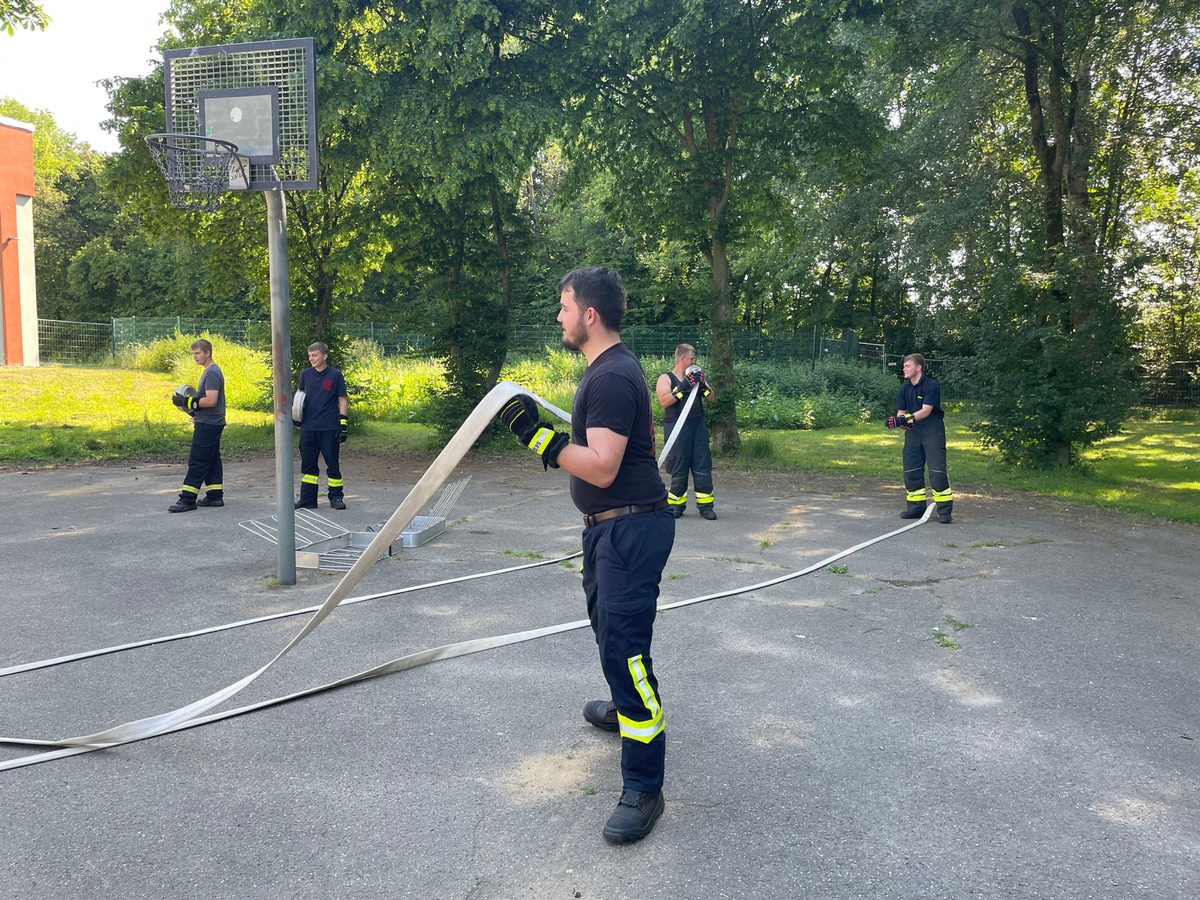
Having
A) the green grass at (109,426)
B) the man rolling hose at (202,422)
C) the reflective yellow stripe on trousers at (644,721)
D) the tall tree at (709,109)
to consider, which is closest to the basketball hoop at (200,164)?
the man rolling hose at (202,422)

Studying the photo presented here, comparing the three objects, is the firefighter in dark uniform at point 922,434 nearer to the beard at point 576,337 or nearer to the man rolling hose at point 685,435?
the man rolling hose at point 685,435

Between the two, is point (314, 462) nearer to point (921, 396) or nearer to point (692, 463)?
point (692, 463)

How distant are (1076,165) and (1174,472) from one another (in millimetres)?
5780

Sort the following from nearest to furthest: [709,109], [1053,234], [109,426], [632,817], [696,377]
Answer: [632,817] < [696,377] < [1053,234] < [709,109] < [109,426]

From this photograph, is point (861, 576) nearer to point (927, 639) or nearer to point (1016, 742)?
point (927, 639)

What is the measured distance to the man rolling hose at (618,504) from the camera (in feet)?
11.4

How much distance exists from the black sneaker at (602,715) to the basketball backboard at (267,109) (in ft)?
15.4

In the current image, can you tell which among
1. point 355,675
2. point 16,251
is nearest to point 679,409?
point 355,675

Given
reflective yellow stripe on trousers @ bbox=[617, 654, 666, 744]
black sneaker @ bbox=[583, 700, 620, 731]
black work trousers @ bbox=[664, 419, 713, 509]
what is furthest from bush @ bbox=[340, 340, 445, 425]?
reflective yellow stripe on trousers @ bbox=[617, 654, 666, 744]

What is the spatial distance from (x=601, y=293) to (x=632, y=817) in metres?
2.06

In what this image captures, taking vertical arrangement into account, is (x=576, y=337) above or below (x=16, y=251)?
below

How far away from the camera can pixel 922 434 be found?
10.7 metres

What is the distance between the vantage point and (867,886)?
3164mm

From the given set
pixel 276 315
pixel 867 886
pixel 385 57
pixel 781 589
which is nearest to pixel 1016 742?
pixel 867 886
